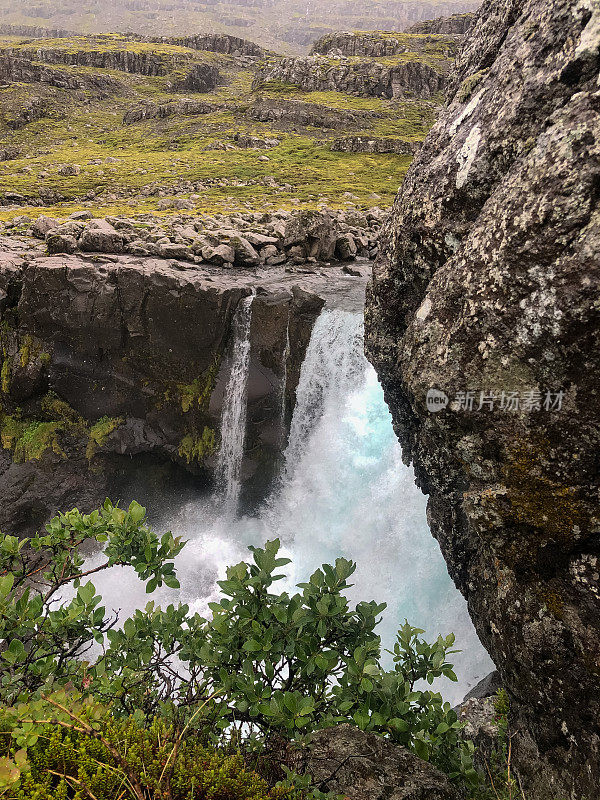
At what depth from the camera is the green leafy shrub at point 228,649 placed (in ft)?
11.2

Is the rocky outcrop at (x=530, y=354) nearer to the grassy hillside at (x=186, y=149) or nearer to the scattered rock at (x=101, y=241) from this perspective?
the scattered rock at (x=101, y=241)

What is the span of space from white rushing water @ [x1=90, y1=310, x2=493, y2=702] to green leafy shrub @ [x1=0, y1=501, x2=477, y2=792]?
9.51 metres

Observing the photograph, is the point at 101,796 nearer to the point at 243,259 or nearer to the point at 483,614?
the point at 483,614

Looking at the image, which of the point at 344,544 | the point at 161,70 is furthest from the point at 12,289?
the point at 161,70

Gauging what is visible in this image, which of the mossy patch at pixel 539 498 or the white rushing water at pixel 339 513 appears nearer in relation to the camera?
the mossy patch at pixel 539 498

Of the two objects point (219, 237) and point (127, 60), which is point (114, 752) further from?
point (127, 60)

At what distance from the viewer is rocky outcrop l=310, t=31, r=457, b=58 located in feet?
258

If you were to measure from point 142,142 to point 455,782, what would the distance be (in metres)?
66.6

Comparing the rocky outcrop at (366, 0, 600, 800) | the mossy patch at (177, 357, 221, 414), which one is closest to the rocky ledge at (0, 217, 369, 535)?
the mossy patch at (177, 357, 221, 414)

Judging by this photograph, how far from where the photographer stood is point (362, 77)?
67.5m

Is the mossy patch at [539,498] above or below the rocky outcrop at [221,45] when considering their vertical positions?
below

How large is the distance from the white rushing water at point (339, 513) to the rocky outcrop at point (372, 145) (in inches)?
1533

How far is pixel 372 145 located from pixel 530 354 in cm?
5013

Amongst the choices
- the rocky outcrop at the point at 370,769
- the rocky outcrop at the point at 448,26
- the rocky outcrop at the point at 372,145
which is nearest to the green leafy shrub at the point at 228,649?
the rocky outcrop at the point at 370,769
